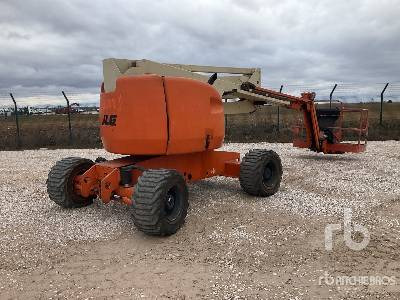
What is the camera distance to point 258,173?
6.68 m

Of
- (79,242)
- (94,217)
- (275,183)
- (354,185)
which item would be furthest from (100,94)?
(354,185)

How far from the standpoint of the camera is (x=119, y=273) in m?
4.09

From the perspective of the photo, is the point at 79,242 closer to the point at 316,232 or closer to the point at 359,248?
the point at 316,232

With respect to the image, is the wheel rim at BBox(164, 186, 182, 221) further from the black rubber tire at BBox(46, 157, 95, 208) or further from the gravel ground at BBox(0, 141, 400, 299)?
the black rubber tire at BBox(46, 157, 95, 208)

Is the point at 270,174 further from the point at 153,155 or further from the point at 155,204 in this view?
the point at 155,204

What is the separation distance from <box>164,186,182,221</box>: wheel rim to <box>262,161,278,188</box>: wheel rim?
230 cm

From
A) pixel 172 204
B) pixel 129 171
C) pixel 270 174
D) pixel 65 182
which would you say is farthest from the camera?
pixel 270 174

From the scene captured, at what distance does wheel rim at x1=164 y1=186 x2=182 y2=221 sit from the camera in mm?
5113

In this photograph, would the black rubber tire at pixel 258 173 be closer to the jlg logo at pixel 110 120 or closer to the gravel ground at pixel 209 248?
the gravel ground at pixel 209 248

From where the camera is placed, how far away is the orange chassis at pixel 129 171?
5.47 m

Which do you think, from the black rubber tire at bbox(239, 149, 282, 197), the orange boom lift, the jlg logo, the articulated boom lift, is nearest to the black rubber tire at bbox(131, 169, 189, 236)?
the orange boom lift

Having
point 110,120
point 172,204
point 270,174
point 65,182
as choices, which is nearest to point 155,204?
point 172,204

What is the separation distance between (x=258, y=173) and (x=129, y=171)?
2.24 m

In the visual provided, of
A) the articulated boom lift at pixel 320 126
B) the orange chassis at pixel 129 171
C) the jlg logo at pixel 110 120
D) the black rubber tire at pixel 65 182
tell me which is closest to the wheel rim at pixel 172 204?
the orange chassis at pixel 129 171
